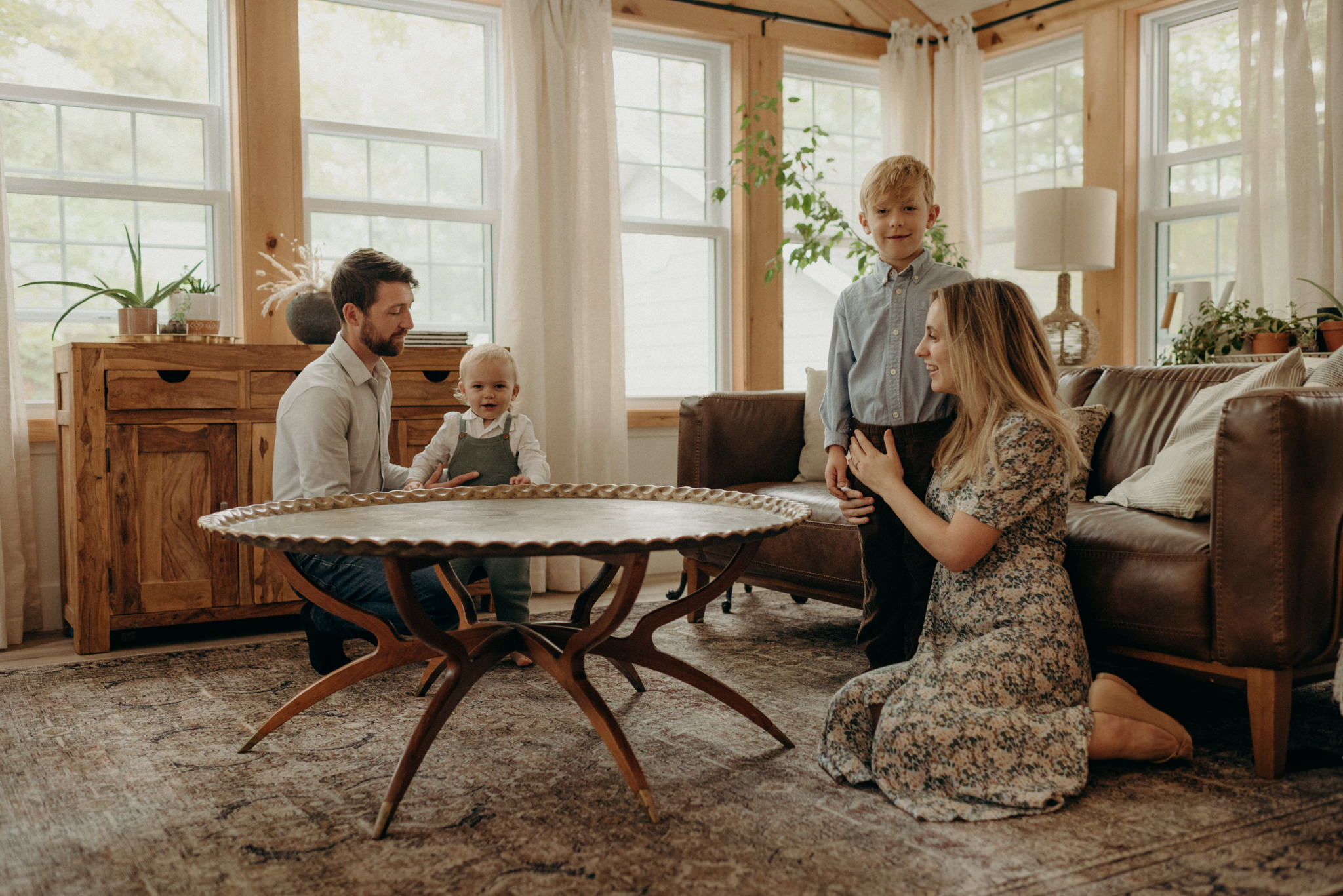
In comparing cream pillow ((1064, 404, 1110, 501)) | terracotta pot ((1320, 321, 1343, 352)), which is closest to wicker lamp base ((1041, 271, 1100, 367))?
terracotta pot ((1320, 321, 1343, 352))

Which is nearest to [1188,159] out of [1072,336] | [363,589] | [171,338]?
[1072,336]

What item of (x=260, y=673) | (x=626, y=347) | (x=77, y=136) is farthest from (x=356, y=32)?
(x=260, y=673)

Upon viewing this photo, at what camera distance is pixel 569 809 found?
185cm

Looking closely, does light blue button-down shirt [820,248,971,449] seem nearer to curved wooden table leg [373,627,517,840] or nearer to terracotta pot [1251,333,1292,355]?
curved wooden table leg [373,627,517,840]

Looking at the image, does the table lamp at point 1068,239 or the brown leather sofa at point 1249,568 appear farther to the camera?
the table lamp at point 1068,239

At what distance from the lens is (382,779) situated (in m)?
2.00

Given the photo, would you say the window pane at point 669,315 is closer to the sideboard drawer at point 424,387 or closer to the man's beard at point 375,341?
the sideboard drawer at point 424,387

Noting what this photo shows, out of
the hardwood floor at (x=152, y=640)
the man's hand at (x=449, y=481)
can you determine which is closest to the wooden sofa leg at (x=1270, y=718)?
the man's hand at (x=449, y=481)

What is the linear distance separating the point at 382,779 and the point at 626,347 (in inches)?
115

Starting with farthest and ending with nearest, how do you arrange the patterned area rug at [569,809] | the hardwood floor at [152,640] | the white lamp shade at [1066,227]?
the white lamp shade at [1066,227]
the hardwood floor at [152,640]
the patterned area rug at [569,809]

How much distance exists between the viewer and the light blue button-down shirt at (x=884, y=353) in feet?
8.11

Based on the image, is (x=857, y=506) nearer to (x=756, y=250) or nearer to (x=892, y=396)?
(x=892, y=396)

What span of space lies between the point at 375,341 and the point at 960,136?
3354mm

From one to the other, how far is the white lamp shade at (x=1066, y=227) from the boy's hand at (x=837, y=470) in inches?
86.7
